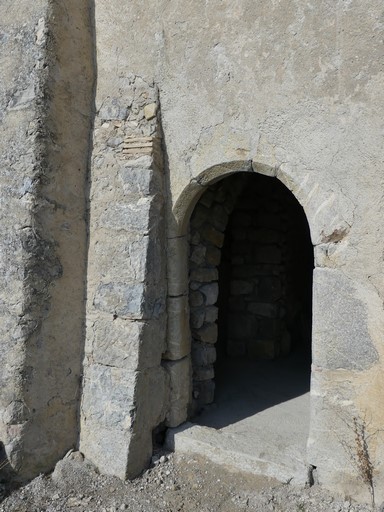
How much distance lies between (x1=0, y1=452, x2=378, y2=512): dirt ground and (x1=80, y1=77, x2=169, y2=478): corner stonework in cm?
12

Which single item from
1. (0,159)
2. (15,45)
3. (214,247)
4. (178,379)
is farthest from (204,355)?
(15,45)

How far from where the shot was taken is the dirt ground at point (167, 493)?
2.87 metres

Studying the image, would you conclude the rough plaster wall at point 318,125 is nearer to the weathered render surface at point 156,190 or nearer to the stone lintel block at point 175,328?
the weathered render surface at point 156,190

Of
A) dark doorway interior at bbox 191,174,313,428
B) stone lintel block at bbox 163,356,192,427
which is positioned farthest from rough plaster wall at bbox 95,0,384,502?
dark doorway interior at bbox 191,174,313,428

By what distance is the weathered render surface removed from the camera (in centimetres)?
272

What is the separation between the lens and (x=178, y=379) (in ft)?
11.4

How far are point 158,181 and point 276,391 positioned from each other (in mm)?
2233

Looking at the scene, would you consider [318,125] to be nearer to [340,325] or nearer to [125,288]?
[340,325]

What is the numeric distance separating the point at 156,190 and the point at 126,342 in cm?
104

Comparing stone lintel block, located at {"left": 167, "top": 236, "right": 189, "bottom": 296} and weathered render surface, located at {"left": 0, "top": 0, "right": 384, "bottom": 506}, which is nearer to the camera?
weathered render surface, located at {"left": 0, "top": 0, "right": 384, "bottom": 506}

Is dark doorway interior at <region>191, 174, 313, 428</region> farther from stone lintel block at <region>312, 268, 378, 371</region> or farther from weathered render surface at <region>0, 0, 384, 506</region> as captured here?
stone lintel block at <region>312, 268, 378, 371</region>

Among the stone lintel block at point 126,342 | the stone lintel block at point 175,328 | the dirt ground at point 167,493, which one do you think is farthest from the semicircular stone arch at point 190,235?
the dirt ground at point 167,493

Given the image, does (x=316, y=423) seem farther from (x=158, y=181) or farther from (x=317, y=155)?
(x=158, y=181)

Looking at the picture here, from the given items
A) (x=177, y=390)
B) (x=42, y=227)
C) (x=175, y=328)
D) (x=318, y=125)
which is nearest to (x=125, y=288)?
(x=175, y=328)
